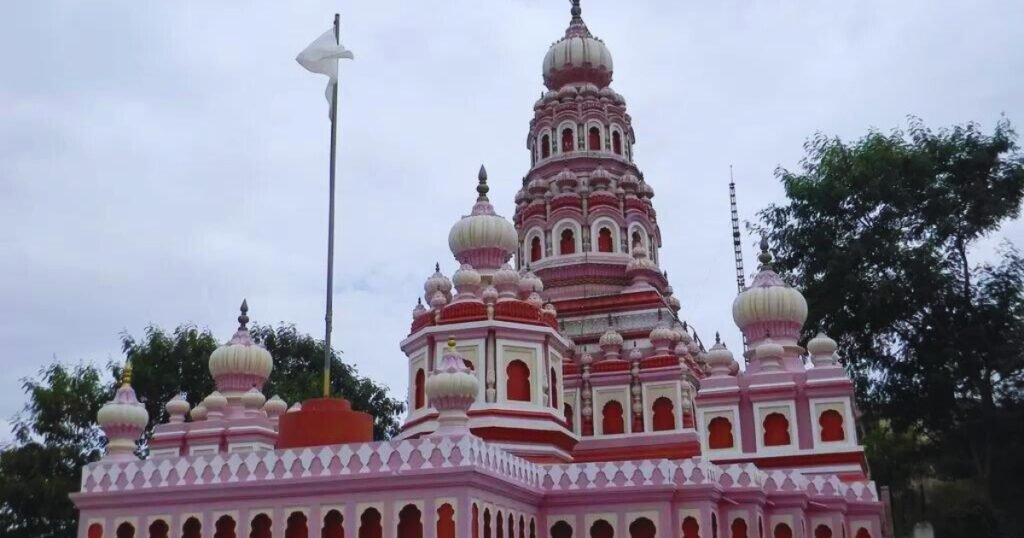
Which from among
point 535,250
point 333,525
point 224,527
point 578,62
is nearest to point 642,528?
point 333,525

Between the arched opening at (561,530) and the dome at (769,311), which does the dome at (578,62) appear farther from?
the arched opening at (561,530)

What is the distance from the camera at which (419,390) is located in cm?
2259

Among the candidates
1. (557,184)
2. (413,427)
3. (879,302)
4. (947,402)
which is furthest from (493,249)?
(947,402)

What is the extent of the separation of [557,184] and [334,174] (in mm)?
14816

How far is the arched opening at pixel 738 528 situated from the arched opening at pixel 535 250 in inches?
582

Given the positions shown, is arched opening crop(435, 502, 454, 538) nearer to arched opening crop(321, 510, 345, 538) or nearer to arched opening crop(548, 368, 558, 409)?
arched opening crop(321, 510, 345, 538)

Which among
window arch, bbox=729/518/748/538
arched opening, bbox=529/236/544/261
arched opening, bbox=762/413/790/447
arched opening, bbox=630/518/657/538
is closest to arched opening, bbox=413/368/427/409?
arched opening, bbox=630/518/657/538

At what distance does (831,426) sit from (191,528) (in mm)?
13348

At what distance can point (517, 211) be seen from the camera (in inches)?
1330

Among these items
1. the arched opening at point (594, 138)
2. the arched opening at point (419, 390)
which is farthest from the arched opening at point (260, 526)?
the arched opening at point (594, 138)

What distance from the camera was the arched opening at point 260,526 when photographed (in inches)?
642

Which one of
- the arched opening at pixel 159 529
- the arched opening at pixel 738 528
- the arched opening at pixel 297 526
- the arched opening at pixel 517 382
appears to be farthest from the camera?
the arched opening at pixel 517 382

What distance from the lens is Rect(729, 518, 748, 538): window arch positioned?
1855 cm

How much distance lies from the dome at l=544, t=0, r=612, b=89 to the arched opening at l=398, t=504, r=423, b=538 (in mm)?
22252
